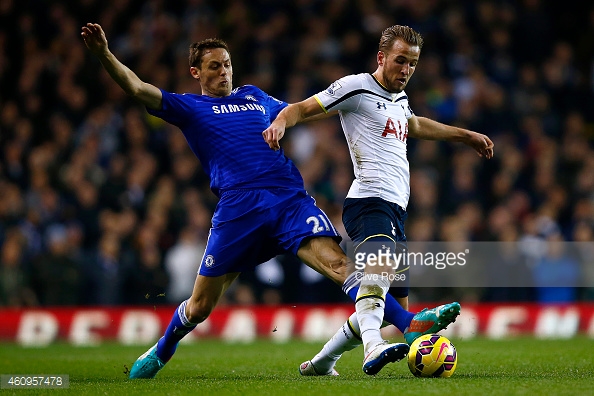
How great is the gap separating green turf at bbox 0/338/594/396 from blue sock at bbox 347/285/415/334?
374 millimetres

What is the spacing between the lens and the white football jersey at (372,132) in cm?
689

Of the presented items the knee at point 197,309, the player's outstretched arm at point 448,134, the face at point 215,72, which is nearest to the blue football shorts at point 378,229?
the player's outstretched arm at point 448,134

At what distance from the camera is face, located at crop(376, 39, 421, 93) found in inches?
269

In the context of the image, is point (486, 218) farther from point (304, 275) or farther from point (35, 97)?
point (35, 97)

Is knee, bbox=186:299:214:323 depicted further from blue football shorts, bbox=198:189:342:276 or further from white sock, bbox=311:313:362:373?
white sock, bbox=311:313:362:373

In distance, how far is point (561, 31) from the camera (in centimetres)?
1852

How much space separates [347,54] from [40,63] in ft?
17.1

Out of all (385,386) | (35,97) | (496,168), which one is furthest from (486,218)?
(385,386)

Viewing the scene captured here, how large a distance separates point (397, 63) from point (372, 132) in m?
0.53

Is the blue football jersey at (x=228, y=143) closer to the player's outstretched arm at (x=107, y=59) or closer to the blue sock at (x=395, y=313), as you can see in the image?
the player's outstretched arm at (x=107, y=59)

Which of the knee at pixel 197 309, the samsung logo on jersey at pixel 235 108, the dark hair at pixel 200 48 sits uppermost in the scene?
the dark hair at pixel 200 48

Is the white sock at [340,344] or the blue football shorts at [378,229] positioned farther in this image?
the white sock at [340,344]

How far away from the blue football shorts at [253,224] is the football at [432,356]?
98cm

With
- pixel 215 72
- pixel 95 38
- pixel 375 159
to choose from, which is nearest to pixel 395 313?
pixel 375 159
